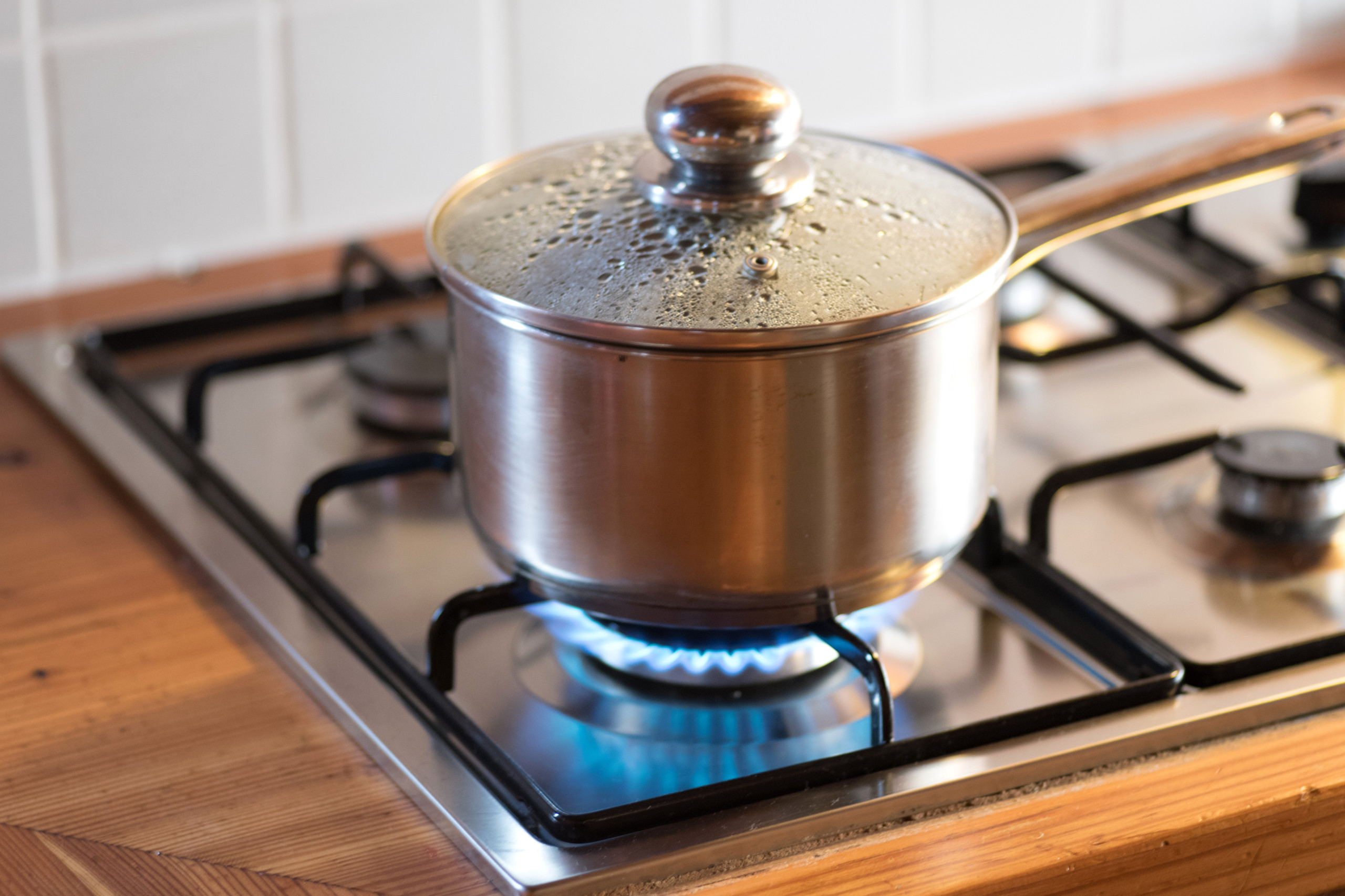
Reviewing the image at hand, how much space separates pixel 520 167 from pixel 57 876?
320 mm

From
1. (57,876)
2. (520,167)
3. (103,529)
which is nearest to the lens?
(57,876)

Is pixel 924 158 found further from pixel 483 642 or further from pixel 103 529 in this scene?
pixel 103 529

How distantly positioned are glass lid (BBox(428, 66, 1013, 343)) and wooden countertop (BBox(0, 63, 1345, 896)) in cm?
19

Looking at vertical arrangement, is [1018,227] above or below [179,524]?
above

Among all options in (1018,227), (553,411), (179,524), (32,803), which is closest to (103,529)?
(179,524)

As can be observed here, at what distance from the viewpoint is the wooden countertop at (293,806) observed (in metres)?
0.53

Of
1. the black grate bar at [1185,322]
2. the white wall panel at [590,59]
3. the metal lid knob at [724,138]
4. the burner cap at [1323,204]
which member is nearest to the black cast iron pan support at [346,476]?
the metal lid knob at [724,138]

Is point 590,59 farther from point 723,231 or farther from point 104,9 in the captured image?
point 723,231

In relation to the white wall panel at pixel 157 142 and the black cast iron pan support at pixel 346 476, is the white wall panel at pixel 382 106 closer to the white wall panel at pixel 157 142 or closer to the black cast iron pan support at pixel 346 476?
the white wall panel at pixel 157 142

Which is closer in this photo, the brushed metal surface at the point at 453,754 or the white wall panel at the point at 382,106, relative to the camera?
the brushed metal surface at the point at 453,754

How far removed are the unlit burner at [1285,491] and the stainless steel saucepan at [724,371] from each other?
0.20 metres

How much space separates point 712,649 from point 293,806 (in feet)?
0.55

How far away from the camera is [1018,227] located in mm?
604

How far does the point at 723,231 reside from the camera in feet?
1.82
